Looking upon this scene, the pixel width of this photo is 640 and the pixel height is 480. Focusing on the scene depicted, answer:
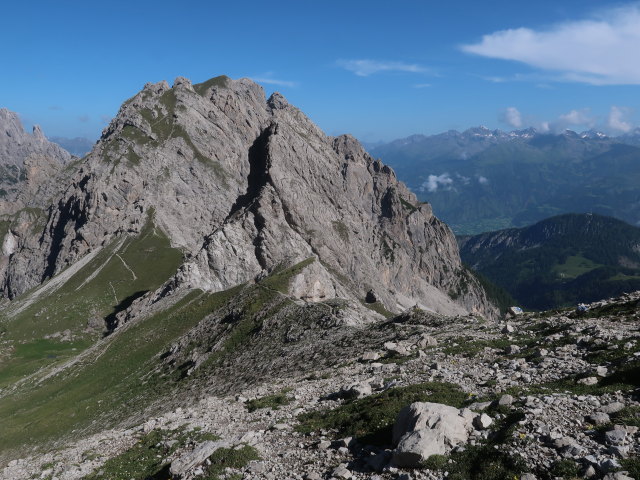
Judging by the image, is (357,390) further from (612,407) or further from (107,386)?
(107,386)

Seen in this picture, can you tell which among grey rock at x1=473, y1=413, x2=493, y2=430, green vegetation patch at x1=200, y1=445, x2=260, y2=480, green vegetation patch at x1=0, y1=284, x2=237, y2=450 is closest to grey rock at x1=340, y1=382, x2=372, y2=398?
green vegetation patch at x1=200, y1=445, x2=260, y2=480

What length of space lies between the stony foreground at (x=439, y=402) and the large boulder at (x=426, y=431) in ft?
1.24

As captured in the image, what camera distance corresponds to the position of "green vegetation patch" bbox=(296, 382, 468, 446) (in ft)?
72.9

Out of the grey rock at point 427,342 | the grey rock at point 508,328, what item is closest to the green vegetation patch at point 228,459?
the grey rock at point 427,342

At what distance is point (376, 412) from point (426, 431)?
5247 mm

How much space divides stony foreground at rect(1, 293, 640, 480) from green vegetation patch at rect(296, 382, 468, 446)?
0.08 meters

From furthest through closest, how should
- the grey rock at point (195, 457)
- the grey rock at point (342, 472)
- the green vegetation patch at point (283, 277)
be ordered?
the green vegetation patch at point (283, 277)
the grey rock at point (195, 457)
the grey rock at point (342, 472)

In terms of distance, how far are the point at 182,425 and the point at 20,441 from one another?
43.8 m

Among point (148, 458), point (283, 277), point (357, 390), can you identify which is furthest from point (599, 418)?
point (283, 277)

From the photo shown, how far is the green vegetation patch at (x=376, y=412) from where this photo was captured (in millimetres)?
22234

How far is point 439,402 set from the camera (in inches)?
934

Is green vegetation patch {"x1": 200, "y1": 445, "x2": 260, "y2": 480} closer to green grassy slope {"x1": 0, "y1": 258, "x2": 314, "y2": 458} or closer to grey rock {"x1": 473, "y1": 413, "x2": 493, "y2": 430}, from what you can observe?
grey rock {"x1": 473, "y1": 413, "x2": 493, "y2": 430}

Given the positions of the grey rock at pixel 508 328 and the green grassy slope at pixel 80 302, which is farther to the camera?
the green grassy slope at pixel 80 302

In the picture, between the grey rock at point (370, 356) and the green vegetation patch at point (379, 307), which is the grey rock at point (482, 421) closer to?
the grey rock at point (370, 356)
